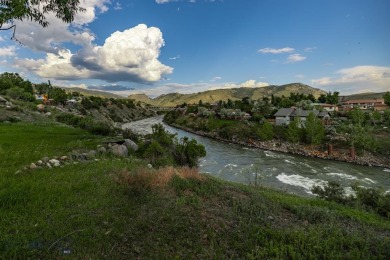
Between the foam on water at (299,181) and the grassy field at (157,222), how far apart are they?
65.5 ft

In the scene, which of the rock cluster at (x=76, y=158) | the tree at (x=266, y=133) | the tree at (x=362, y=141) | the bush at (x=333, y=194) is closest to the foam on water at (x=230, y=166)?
the rock cluster at (x=76, y=158)

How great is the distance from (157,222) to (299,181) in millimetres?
27778

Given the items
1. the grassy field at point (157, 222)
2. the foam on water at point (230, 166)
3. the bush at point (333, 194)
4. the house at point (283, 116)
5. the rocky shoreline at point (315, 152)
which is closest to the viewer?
the grassy field at point (157, 222)

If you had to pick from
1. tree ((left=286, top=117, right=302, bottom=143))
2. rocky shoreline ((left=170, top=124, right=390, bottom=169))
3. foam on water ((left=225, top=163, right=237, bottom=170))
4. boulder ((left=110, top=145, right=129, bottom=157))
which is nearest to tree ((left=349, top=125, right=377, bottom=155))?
rocky shoreline ((left=170, top=124, right=390, bottom=169))

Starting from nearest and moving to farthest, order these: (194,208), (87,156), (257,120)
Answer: (194,208), (87,156), (257,120)

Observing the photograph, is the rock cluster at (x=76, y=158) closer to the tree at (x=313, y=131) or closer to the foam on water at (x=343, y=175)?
the foam on water at (x=343, y=175)

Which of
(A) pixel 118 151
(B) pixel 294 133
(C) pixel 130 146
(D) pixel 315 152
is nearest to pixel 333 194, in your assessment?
(A) pixel 118 151

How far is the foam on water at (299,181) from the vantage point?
29820mm

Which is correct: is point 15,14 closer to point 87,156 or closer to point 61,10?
point 61,10

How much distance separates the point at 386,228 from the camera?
10102 millimetres

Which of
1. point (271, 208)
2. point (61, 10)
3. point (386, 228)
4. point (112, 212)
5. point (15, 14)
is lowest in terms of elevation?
point (386, 228)

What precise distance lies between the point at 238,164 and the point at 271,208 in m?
29.8

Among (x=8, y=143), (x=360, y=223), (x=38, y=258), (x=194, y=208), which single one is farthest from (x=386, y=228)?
(x=8, y=143)

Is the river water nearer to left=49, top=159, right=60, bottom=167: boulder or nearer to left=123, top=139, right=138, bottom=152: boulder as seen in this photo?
left=123, top=139, right=138, bottom=152: boulder
